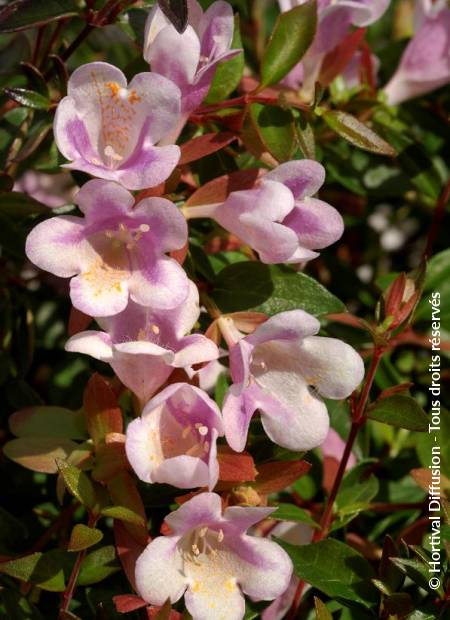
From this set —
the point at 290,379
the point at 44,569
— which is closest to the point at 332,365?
the point at 290,379

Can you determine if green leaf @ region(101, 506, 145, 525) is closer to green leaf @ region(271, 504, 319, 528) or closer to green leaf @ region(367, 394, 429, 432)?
green leaf @ region(271, 504, 319, 528)

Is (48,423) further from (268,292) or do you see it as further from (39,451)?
(268,292)

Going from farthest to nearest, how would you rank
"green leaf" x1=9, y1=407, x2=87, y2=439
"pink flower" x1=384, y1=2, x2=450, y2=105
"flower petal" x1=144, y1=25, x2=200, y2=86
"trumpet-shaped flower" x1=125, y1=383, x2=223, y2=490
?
"pink flower" x1=384, y1=2, x2=450, y2=105, "green leaf" x1=9, y1=407, x2=87, y2=439, "flower petal" x1=144, y1=25, x2=200, y2=86, "trumpet-shaped flower" x1=125, y1=383, x2=223, y2=490

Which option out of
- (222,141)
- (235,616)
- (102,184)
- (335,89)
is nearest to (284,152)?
(222,141)

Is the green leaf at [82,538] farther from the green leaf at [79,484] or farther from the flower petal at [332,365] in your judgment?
the flower petal at [332,365]

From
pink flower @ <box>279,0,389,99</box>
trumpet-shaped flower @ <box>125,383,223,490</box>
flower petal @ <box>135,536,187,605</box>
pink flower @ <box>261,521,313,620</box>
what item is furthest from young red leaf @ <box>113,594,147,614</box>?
pink flower @ <box>279,0,389,99</box>

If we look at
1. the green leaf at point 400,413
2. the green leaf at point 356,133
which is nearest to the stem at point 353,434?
the green leaf at point 400,413

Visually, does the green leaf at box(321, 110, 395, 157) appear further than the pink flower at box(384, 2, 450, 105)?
No
